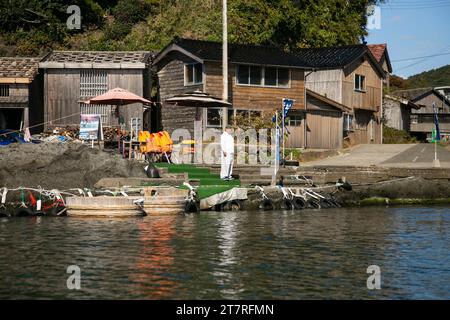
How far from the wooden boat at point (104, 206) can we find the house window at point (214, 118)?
723 inches

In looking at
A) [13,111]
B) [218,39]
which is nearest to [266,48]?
[218,39]

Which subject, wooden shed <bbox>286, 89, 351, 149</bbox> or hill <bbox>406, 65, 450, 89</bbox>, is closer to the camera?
wooden shed <bbox>286, 89, 351, 149</bbox>

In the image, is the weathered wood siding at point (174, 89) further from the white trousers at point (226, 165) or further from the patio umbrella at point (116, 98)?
the white trousers at point (226, 165)

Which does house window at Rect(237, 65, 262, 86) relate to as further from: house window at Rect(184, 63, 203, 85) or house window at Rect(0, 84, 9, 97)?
house window at Rect(0, 84, 9, 97)

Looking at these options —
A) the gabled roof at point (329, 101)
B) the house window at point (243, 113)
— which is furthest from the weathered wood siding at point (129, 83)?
the gabled roof at point (329, 101)

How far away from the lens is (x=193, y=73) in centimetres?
4200

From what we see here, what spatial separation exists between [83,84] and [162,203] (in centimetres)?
1773

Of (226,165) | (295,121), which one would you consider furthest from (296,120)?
(226,165)

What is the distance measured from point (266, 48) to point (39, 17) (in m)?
19.9

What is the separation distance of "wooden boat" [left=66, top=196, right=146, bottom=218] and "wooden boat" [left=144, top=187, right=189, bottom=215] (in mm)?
576

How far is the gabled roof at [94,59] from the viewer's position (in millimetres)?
38688

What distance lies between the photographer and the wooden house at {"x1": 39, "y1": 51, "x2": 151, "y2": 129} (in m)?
38.9

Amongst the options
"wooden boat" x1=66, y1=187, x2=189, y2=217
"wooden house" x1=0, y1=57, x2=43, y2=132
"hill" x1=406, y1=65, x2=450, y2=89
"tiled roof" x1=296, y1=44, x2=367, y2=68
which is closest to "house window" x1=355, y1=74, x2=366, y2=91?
"tiled roof" x1=296, y1=44, x2=367, y2=68
